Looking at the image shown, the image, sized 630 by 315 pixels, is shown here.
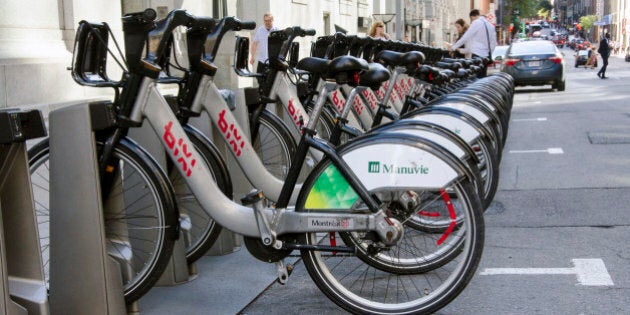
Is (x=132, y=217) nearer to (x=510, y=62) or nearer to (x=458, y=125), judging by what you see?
(x=458, y=125)

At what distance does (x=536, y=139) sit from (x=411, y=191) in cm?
934

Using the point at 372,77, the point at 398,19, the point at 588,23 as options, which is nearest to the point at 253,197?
the point at 372,77

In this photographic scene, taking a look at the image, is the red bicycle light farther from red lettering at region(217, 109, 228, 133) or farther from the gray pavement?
the gray pavement

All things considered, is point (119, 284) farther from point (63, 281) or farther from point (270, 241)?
point (270, 241)

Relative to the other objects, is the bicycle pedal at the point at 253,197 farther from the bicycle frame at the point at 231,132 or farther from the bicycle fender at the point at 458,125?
the bicycle fender at the point at 458,125

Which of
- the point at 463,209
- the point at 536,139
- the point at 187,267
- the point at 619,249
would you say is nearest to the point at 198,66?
the point at 187,267

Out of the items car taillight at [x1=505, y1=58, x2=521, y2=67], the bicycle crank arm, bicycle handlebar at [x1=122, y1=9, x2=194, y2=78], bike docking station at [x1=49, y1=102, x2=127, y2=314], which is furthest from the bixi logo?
car taillight at [x1=505, y1=58, x2=521, y2=67]

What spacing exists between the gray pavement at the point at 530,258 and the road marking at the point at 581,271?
0.05 meters

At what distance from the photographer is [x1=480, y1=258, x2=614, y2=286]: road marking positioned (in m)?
5.26

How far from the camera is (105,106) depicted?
14.3 ft

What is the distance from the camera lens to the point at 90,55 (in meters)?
4.65

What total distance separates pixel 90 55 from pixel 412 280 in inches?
75.3

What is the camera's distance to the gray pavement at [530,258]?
16.0 feet

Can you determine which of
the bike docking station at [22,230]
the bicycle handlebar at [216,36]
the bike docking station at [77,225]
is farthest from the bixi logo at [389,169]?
the bike docking station at [22,230]
